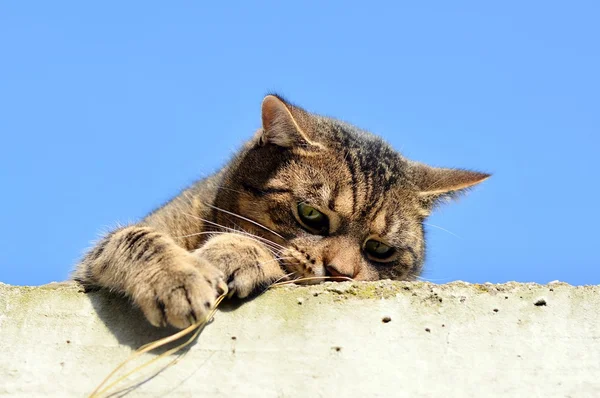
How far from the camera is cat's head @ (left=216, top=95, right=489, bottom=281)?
3.49 metres

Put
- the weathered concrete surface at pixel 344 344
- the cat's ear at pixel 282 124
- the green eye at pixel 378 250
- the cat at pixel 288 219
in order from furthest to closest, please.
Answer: the cat's ear at pixel 282 124, the green eye at pixel 378 250, the cat at pixel 288 219, the weathered concrete surface at pixel 344 344

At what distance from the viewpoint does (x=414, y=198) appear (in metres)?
4.07

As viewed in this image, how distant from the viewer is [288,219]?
11.7ft

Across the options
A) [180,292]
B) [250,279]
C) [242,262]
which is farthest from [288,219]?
[180,292]

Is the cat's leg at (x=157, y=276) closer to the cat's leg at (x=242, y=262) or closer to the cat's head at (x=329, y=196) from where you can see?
the cat's leg at (x=242, y=262)

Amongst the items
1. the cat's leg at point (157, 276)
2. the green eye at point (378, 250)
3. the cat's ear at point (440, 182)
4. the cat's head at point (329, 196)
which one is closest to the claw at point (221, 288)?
the cat's leg at point (157, 276)

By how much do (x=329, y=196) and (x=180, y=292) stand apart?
4.11 ft

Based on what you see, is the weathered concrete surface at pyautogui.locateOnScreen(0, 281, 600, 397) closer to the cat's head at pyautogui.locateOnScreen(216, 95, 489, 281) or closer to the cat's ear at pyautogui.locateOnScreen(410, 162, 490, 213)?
the cat's head at pyautogui.locateOnScreen(216, 95, 489, 281)

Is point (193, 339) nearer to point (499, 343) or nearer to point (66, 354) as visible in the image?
point (66, 354)

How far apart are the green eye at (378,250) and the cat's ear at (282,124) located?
639 millimetres

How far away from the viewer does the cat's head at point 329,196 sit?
349cm

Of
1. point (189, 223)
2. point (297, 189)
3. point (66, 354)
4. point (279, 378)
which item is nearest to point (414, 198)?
point (297, 189)

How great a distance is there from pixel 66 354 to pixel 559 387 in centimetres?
171

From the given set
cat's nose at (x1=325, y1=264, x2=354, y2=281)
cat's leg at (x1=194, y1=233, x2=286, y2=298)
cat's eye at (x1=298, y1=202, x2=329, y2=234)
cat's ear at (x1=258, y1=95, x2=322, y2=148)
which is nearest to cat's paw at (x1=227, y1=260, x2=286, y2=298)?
cat's leg at (x1=194, y1=233, x2=286, y2=298)
